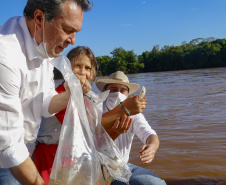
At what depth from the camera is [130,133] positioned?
2689 millimetres

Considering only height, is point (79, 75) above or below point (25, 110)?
above

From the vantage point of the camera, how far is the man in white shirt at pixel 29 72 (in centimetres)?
154

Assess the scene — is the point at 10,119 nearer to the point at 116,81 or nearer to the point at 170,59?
the point at 116,81

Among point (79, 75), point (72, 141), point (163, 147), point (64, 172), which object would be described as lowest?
point (163, 147)

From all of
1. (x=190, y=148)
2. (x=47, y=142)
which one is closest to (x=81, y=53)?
(x=47, y=142)

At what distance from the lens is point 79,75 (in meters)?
2.43

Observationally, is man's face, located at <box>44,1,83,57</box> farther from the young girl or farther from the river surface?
the river surface

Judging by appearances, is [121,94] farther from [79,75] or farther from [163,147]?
[163,147]

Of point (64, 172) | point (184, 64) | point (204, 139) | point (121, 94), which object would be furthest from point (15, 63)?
point (184, 64)

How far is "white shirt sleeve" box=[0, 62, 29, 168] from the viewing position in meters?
1.50

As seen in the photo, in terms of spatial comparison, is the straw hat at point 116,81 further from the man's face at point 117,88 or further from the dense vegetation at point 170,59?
the dense vegetation at point 170,59

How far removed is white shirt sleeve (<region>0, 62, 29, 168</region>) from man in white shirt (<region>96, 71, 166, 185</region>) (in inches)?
32.9

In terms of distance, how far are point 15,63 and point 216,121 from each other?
16.3ft

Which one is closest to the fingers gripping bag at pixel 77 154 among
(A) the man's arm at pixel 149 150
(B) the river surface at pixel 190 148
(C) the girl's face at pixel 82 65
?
(A) the man's arm at pixel 149 150
